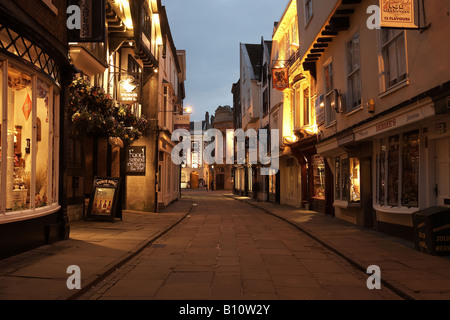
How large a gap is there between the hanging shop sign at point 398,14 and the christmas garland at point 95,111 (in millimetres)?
8419

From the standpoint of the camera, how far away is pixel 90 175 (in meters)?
17.3

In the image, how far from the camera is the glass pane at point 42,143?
31.1 ft

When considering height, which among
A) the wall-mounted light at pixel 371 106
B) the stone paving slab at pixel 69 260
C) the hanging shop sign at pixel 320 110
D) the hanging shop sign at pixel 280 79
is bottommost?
the stone paving slab at pixel 69 260

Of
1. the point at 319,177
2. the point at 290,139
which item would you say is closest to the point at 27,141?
the point at 319,177

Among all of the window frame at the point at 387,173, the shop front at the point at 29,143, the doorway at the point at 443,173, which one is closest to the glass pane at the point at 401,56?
the window frame at the point at 387,173

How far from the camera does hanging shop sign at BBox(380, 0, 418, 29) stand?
8617 millimetres

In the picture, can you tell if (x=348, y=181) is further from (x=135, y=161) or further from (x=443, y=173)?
(x=135, y=161)

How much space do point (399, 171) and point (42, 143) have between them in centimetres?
900

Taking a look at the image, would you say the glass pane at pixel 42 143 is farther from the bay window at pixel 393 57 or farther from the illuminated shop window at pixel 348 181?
the illuminated shop window at pixel 348 181

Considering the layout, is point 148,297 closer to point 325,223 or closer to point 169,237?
point 169,237

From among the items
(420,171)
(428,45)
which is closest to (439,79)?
(428,45)

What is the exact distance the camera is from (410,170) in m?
10.6

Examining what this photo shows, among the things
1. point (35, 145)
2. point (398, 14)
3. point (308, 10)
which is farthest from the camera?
point (308, 10)

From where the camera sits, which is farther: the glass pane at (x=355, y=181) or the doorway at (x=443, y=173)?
the glass pane at (x=355, y=181)
